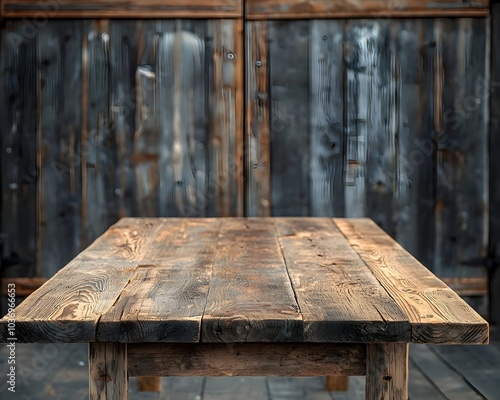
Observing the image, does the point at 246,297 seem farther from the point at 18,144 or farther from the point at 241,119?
the point at 18,144

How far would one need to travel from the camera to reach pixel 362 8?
390 cm

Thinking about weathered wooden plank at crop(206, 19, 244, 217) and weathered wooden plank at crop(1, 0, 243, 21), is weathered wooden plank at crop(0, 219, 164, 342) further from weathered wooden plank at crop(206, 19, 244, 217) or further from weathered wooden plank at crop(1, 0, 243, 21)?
weathered wooden plank at crop(1, 0, 243, 21)

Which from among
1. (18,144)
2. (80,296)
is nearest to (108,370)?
(80,296)

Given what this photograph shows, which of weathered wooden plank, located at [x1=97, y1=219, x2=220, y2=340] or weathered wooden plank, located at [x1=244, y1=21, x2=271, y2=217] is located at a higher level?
weathered wooden plank, located at [x1=244, y1=21, x2=271, y2=217]

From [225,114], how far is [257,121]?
16 centimetres

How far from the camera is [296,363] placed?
177 cm

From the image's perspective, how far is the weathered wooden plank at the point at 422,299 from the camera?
64.6 inches

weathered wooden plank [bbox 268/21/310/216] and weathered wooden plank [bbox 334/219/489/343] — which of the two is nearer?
weathered wooden plank [bbox 334/219/489/343]

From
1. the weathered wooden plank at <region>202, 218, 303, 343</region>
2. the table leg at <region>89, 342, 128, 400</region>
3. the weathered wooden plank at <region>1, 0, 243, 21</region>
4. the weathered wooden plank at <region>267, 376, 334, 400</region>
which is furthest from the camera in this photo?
the weathered wooden plank at <region>1, 0, 243, 21</region>

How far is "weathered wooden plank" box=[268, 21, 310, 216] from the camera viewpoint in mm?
3928

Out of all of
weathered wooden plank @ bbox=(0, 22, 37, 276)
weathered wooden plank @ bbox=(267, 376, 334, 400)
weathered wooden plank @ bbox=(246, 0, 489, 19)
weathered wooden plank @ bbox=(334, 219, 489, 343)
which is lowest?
weathered wooden plank @ bbox=(267, 376, 334, 400)

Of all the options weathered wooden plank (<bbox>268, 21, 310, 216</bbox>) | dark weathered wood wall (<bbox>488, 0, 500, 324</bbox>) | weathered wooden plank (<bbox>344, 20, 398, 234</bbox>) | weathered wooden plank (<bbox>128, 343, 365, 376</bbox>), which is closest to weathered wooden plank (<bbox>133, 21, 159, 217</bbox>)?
weathered wooden plank (<bbox>268, 21, 310, 216</bbox>)

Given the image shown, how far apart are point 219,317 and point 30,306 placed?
426 millimetres

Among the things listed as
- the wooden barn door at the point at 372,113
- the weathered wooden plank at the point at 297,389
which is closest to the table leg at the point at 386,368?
the weathered wooden plank at the point at 297,389
